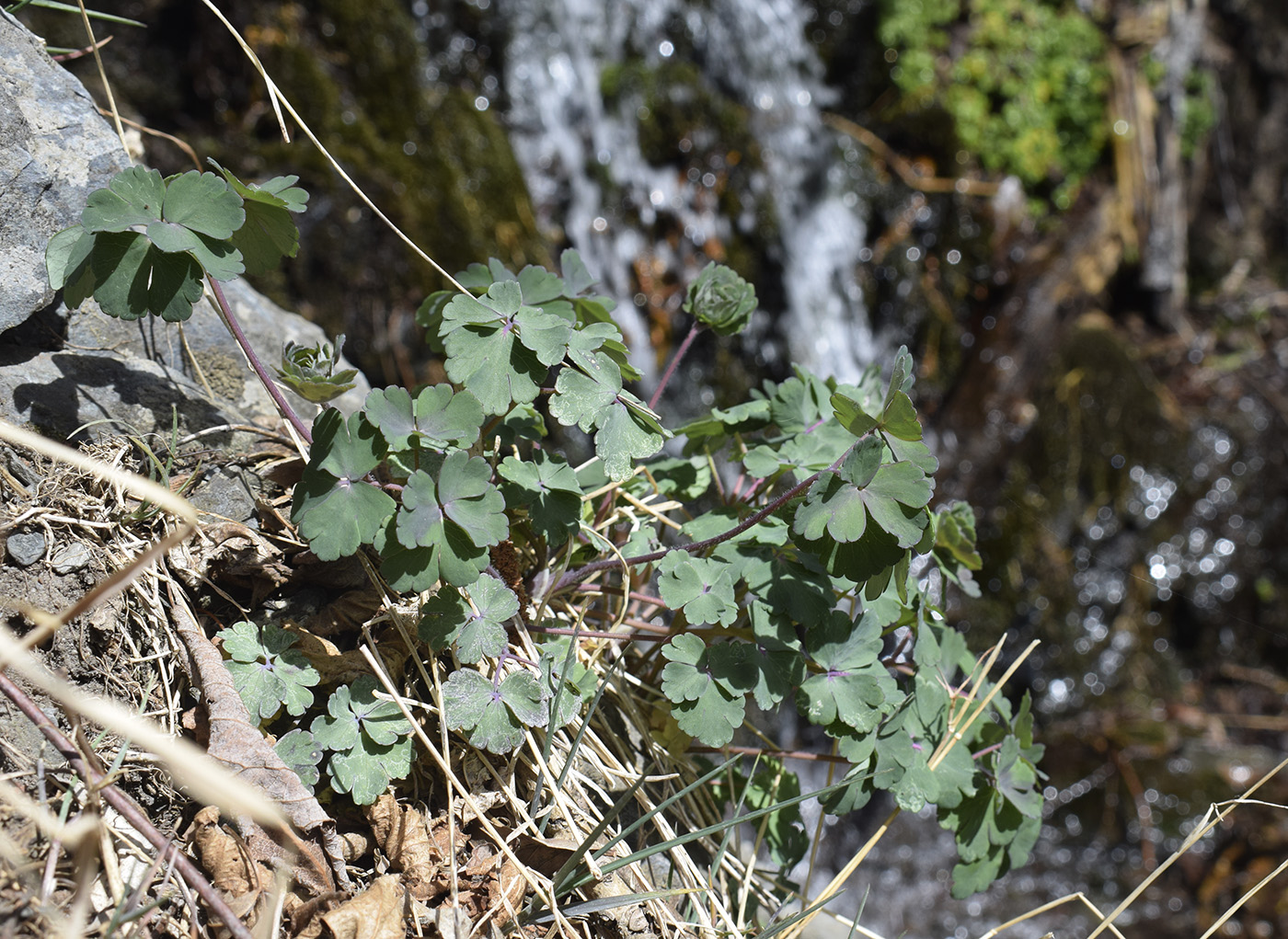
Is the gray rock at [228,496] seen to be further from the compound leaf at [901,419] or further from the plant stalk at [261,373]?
the compound leaf at [901,419]

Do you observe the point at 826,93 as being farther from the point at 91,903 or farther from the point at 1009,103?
the point at 91,903

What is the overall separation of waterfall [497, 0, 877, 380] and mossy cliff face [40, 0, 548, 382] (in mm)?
721

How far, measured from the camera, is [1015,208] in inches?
208

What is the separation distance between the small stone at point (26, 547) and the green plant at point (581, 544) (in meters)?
0.33

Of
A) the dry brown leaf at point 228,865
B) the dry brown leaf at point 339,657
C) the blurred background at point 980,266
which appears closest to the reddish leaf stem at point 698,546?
the dry brown leaf at point 339,657

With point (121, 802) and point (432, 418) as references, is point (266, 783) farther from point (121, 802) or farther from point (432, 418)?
point (432, 418)

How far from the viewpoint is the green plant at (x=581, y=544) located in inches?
47.9

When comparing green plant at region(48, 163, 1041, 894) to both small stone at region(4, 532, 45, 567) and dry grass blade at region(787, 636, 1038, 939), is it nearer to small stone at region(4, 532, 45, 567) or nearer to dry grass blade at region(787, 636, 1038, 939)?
dry grass blade at region(787, 636, 1038, 939)

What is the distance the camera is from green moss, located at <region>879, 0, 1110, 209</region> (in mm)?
5141

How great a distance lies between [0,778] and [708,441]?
1268mm

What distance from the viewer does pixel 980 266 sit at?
5152 mm

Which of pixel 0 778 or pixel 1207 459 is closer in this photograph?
pixel 0 778

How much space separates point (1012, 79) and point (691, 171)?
7.60ft

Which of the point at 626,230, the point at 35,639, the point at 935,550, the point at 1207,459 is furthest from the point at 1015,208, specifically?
the point at 35,639
